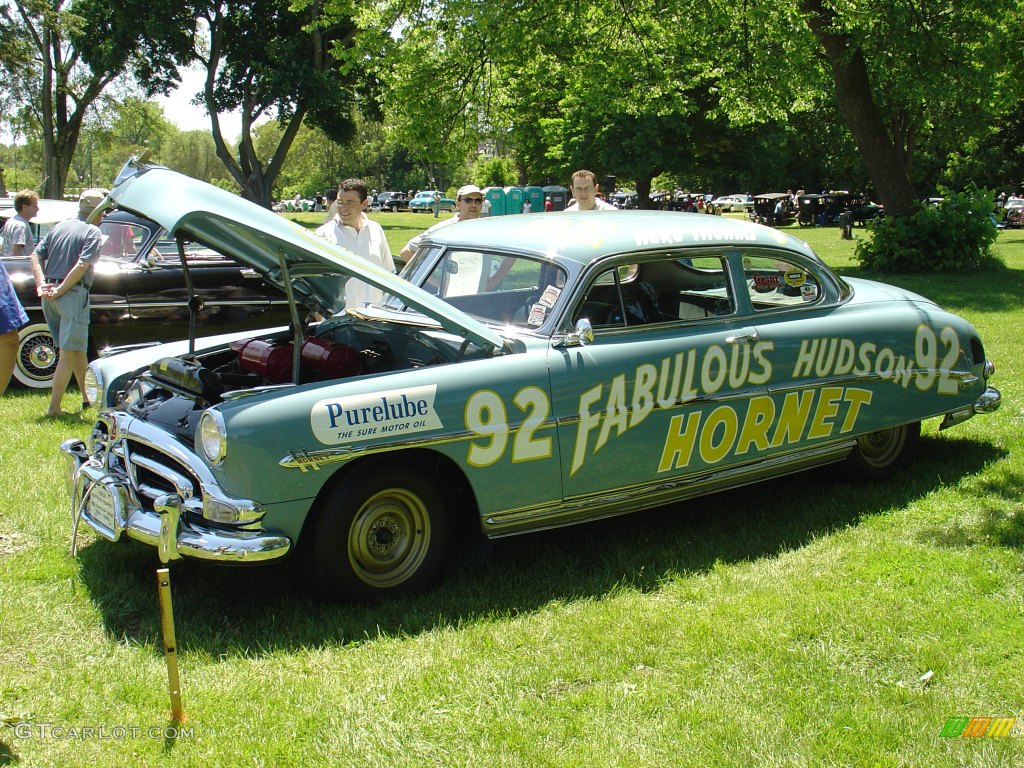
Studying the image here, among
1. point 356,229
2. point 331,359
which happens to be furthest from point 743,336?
point 356,229

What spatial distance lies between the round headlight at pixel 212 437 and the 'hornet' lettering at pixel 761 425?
2118 mm

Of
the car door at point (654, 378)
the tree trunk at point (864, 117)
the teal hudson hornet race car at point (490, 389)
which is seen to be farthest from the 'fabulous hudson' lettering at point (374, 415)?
the tree trunk at point (864, 117)

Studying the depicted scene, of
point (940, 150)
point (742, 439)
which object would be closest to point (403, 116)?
point (742, 439)

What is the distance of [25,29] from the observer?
102 ft

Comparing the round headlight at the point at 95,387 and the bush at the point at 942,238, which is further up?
the bush at the point at 942,238

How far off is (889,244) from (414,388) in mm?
15357

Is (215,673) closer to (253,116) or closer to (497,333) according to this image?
(497,333)

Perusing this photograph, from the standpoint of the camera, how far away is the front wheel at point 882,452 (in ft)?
18.8

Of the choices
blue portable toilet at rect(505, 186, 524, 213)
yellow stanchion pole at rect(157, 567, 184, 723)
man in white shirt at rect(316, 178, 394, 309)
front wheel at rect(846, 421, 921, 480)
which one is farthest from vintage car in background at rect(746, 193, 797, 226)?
yellow stanchion pole at rect(157, 567, 184, 723)

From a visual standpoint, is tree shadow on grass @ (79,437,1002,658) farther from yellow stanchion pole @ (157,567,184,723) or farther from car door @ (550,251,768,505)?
yellow stanchion pole @ (157,567,184,723)

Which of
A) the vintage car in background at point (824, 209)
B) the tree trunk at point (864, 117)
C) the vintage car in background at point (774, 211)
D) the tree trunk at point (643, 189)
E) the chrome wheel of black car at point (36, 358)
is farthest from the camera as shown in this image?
the vintage car in background at point (774, 211)

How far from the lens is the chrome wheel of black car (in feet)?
26.9

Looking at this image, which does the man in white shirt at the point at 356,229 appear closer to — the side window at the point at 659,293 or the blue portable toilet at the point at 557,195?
the side window at the point at 659,293

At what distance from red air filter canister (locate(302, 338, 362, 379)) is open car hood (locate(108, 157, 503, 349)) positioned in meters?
0.33
